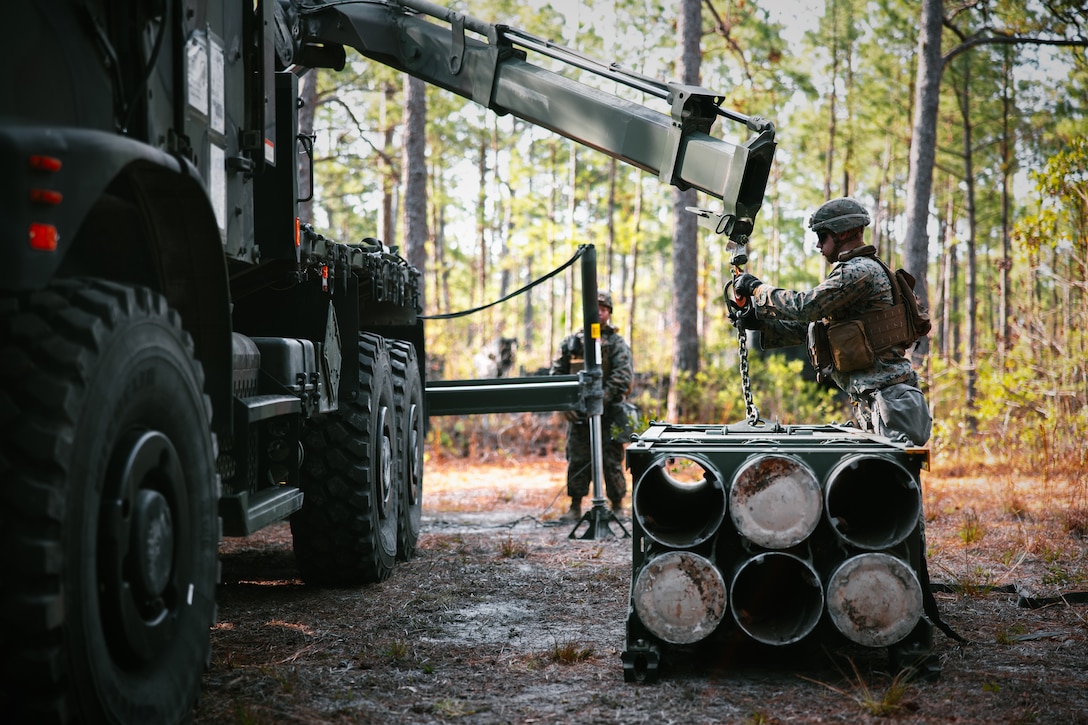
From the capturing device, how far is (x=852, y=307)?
5535 millimetres

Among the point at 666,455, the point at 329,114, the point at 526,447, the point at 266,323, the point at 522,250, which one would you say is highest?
the point at 329,114

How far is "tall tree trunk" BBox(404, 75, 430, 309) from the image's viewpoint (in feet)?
50.3

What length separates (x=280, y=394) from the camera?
15.8 ft

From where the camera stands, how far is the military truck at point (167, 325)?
234 centimetres

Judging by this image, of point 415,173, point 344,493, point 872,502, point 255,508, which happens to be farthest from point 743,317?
point 415,173

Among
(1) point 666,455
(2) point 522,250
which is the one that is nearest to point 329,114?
(2) point 522,250

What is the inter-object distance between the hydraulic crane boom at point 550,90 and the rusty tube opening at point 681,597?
6.28 feet

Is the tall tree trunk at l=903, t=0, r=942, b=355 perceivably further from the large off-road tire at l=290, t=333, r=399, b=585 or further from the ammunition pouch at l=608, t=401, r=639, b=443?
the large off-road tire at l=290, t=333, r=399, b=585

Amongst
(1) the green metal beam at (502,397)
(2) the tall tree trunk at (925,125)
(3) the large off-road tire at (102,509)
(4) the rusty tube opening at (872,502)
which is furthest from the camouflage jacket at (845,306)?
(2) the tall tree trunk at (925,125)

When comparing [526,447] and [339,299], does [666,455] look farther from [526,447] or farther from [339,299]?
[526,447]

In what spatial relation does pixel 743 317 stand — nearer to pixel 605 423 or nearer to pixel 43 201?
pixel 43 201

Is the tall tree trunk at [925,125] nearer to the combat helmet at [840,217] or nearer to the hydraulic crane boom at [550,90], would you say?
the hydraulic crane boom at [550,90]

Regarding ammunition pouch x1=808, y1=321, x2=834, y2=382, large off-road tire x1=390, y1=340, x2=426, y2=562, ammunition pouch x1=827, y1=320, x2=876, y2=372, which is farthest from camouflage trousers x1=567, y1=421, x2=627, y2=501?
ammunition pouch x1=827, y1=320, x2=876, y2=372

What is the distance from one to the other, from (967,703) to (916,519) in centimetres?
72
